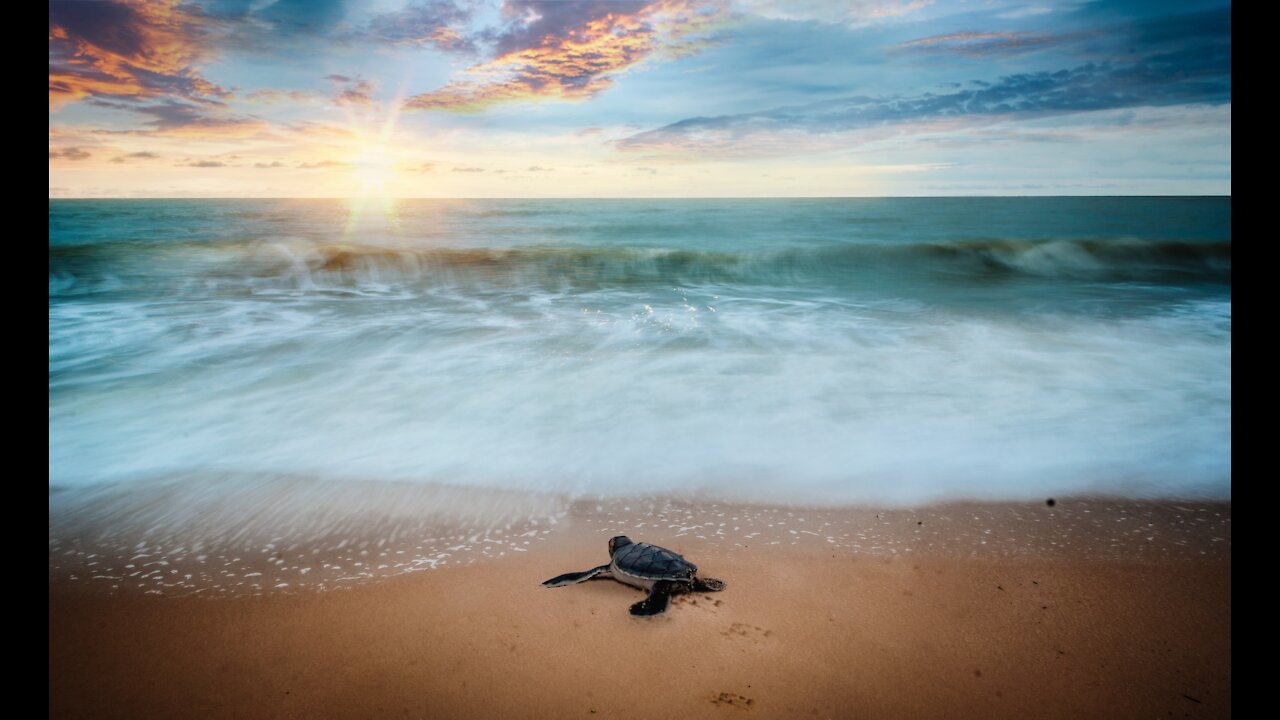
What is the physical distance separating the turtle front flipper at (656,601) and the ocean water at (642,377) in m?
1.20

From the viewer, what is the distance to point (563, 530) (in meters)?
3.58

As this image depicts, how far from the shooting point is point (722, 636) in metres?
2.59

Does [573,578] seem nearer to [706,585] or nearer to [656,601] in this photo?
[656,601]

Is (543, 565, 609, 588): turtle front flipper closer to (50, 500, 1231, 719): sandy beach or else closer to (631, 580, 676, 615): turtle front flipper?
(50, 500, 1231, 719): sandy beach

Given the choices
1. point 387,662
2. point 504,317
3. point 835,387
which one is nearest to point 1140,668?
point 387,662

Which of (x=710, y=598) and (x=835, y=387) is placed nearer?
(x=710, y=598)

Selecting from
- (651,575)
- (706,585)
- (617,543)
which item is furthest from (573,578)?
(706,585)

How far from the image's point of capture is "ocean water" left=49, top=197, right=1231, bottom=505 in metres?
4.40

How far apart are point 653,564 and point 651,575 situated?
0.06m

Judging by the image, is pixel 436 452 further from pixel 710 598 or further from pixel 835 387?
pixel 835 387

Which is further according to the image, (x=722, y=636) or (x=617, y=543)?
(x=617, y=543)

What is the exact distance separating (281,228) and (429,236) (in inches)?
231
